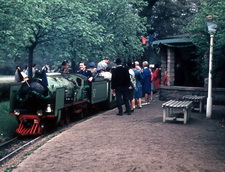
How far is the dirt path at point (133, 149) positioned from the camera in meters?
6.60

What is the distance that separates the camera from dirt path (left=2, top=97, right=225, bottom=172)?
A: 21.7ft

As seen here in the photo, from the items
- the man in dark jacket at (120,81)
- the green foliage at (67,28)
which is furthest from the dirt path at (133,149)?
the green foliage at (67,28)

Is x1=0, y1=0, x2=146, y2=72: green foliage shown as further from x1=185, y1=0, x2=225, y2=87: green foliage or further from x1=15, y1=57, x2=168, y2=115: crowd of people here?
x1=185, y1=0, x2=225, y2=87: green foliage

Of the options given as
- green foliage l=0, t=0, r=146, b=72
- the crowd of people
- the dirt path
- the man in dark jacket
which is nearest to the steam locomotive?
the crowd of people

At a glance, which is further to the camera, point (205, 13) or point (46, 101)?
point (205, 13)

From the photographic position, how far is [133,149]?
25.6 feet

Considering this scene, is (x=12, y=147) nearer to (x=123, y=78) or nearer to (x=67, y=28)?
(x=123, y=78)

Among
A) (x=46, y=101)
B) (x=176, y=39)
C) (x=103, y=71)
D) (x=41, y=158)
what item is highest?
(x=176, y=39)

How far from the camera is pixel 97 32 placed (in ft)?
76.4

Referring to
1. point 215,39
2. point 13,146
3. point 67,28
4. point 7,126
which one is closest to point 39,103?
point 13,146

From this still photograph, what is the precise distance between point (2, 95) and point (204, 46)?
35.1 feet

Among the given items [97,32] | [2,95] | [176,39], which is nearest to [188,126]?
[176,39]

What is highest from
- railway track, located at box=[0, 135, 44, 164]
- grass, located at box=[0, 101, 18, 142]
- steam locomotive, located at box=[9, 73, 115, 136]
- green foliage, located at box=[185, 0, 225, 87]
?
green foliage, located at box=[185, 0, 225, 87]

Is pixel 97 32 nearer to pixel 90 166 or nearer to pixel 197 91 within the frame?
pixel 197 91
